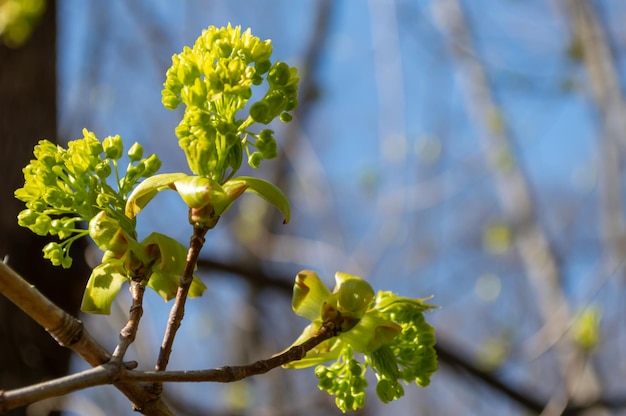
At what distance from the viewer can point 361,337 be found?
2.97 feet

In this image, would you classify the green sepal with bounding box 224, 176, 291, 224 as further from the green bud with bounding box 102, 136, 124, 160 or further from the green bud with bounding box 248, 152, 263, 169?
the green bud with bounding box 102, 136, 124, 160

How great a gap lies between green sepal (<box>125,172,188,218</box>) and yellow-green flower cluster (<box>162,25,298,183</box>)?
1.3 inches

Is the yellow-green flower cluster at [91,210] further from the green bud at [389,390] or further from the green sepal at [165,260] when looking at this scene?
the green bud at [389,390]

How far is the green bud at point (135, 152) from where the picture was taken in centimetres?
95

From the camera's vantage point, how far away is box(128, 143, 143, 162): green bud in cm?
95

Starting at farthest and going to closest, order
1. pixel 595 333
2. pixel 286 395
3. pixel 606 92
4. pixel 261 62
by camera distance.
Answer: pixel 286 395, pixel 606 92, pixel 595 333, pixel 261 62

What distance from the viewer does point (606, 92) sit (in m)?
3.89

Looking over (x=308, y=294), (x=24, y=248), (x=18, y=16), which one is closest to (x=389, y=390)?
(x=308, y=294)

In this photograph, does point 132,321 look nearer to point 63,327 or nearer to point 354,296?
point 63,327

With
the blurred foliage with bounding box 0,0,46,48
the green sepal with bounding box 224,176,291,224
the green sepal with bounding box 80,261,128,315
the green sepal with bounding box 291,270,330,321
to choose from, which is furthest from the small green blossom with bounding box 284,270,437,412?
the blurred foliage with bounding box 0,0,46,48

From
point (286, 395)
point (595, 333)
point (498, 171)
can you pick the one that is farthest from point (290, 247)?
point (595, 333)

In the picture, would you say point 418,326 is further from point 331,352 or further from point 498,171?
point 498,171

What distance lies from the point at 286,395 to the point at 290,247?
4.50 ft

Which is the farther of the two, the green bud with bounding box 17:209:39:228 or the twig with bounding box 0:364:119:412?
the green bud with bounding box 17:209:39:228
